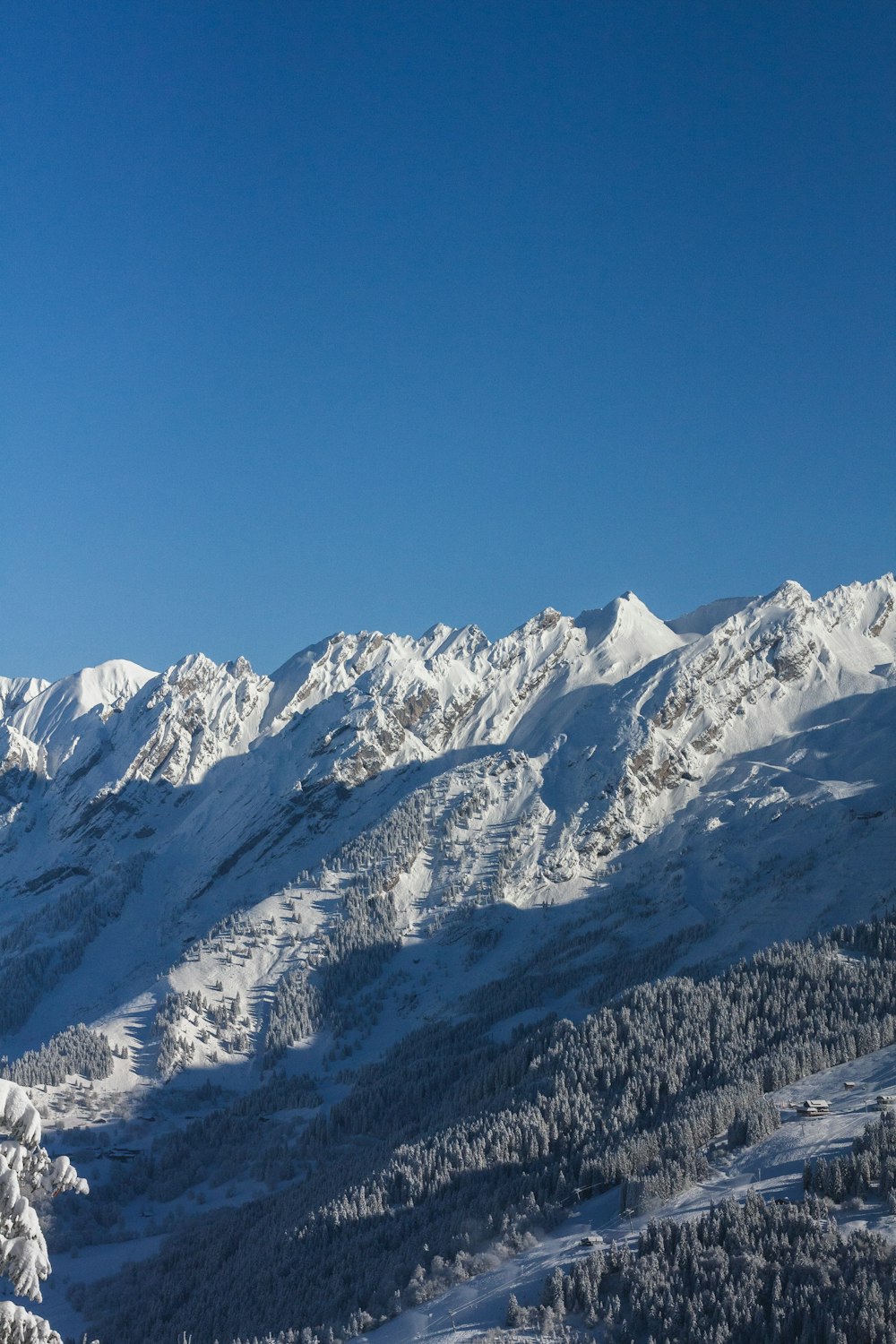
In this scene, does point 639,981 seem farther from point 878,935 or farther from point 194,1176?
point 194,1176

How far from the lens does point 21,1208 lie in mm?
26328

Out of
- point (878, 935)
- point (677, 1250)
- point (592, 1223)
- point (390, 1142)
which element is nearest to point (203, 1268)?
point (390, 1142)

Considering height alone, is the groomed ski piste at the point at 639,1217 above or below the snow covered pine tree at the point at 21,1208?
below

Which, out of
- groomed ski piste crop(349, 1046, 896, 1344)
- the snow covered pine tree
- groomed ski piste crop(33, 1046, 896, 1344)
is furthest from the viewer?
groomed ski piste crop(33, 1046, 896, 1344)

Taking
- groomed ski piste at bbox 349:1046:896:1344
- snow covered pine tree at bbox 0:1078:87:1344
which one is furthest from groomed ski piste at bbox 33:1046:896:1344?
snow covered pine tree at bbox 0:1078:87:1344

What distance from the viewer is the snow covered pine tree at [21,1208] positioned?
2605cm

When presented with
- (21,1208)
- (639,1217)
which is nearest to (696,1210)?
(639,1217)

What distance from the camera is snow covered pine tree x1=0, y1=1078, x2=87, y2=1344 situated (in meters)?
26.0

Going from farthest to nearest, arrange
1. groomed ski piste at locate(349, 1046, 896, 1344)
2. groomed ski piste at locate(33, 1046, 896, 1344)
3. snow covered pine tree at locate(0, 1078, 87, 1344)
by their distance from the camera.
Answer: groomed ski piste at locate(33, 1046, 896, 1344) < groomed ski piste at locate(349, 1046, 896, 1344) < snow covered pine tree at locate(0, 1078, 87, 1344)

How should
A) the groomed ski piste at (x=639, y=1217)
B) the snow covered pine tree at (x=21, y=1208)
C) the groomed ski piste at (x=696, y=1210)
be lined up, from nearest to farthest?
1. the snow covered pine tree at (x=21, y=1208)
2. the groomed ski piste at (x=639, y=1217)
3. the groomed ski piste at (x=696, y=1210)

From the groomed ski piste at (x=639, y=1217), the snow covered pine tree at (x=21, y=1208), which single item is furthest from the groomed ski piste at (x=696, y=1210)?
the snow covered pine tree at (x=21, y=1208)

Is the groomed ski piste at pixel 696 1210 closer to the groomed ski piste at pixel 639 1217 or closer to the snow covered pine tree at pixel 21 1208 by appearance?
the groomed ski piste at pixel 639 1217

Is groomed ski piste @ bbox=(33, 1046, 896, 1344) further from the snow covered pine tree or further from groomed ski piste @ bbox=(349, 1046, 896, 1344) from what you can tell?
the snow covered pine tree

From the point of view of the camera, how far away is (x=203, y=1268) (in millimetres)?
133125
